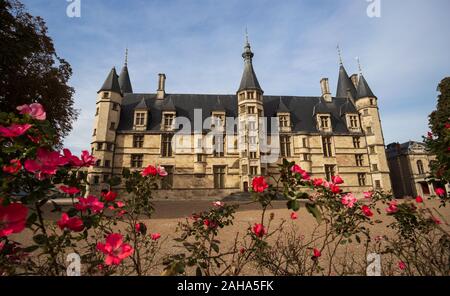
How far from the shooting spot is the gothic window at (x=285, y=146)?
72.1ft

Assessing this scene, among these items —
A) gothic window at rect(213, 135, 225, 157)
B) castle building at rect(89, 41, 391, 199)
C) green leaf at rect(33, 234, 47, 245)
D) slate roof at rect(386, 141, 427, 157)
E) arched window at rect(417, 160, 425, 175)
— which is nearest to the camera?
green leaf at rect(33, 234, 47, 245)

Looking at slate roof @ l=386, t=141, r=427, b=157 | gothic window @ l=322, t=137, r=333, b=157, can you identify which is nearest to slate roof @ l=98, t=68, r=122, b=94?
gothic window @ l=322, t=137, r=333, b=157

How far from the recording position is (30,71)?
1145 cm

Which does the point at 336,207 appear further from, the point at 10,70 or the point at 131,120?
the point at 131,120

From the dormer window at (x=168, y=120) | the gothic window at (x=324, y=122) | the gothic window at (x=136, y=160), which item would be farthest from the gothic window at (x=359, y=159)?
the gothic window at (x=136, y=160)

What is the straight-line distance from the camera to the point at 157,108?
23.9 m

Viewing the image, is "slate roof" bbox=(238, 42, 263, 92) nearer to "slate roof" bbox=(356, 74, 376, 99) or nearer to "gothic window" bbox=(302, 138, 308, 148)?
"gothic window" bbox=(302, 138, 308, 148)

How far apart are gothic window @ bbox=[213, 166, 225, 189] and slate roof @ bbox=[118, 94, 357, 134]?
4.36 m

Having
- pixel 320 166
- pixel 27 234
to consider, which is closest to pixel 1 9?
pixel 27 234

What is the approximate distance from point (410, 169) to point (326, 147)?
15.2 meters

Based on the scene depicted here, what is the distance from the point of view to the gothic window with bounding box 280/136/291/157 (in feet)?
72.1

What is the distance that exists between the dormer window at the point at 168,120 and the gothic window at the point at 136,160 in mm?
3493

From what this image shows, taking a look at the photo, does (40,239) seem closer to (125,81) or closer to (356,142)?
(356,142)
